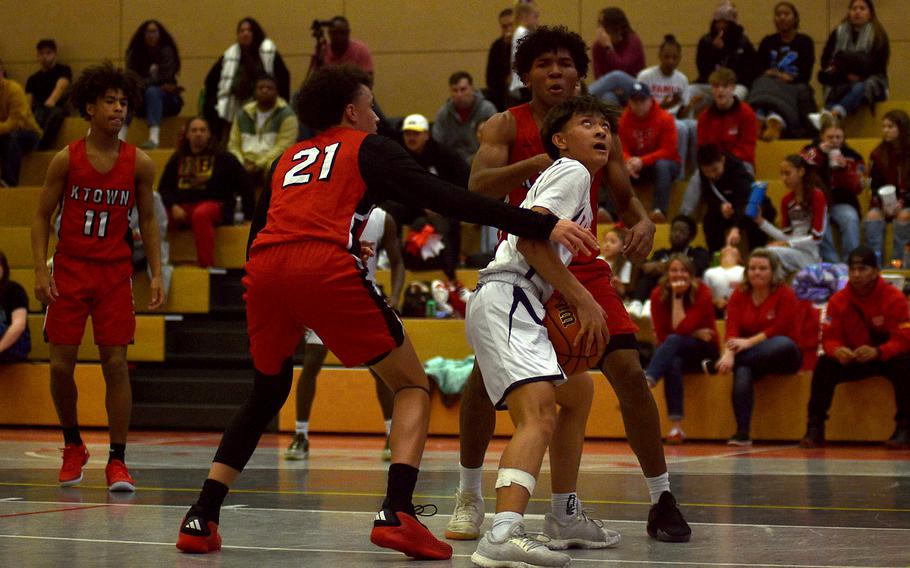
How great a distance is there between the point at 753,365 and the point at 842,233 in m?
2.52

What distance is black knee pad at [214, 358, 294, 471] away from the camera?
184 inches

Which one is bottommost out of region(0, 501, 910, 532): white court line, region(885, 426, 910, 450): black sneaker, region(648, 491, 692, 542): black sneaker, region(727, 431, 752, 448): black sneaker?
region(727, 431, 752, 448): black sneaker

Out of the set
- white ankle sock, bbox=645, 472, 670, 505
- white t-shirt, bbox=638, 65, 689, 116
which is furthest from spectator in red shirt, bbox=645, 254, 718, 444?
white ankle sock, bbox=645, 472, 670, 505

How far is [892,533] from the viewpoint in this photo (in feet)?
16.4

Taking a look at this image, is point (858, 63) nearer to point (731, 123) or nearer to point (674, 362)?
point (731, 123)

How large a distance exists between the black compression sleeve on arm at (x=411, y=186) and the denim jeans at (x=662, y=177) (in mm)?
8137

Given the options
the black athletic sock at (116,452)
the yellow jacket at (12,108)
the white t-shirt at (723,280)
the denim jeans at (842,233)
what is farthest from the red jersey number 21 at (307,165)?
the yellow jacket at (12,108)

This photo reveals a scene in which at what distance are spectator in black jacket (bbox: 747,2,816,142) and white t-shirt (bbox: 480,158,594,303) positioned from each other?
368 inches

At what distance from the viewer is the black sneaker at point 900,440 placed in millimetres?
9398

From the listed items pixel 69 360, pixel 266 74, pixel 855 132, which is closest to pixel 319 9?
pixel 266 74

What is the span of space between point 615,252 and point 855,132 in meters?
4.13

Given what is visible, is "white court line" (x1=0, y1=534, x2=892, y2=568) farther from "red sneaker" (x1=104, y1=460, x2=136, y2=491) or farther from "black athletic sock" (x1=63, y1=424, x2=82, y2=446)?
"black athletic sock" (x1=63, y1=424, x2=82, y2=446)

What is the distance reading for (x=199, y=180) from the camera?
1289cm

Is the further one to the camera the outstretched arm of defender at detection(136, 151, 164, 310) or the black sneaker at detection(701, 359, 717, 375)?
the black sneaker at detection(701, 359, 717, 375)
